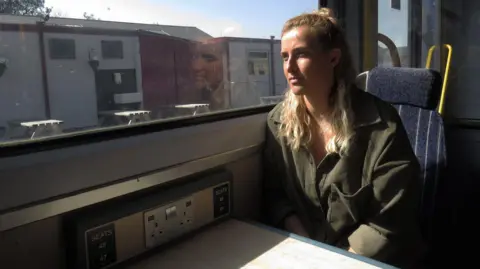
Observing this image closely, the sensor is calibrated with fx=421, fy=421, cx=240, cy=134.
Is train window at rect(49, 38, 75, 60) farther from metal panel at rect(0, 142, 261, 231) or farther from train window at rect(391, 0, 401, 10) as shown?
train window at rect(391, 0, 401, 10)

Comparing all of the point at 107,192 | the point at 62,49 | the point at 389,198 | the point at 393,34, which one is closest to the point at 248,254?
the point at 107,192

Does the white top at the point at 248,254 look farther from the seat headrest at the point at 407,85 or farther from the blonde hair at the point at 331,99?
the seat headrest at the point at 407,85

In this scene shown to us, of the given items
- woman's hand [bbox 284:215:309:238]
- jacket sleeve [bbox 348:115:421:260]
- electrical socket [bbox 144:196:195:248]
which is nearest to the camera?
electrical socket [bbox 144:196:195:248]

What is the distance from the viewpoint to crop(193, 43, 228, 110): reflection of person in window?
158cm

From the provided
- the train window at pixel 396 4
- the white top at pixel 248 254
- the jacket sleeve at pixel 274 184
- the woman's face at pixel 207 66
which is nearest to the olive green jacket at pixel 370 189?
the jacket sleeve at pixel 274 184

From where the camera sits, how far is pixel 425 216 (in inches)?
68.0

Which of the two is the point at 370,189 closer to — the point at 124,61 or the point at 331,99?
the point at 331,99

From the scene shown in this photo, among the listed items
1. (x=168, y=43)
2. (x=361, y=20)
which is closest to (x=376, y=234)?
(x=168, y=43)

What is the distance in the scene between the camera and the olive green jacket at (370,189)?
1307 mm

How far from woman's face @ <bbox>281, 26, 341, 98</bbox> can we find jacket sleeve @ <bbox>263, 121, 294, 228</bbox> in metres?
0.26

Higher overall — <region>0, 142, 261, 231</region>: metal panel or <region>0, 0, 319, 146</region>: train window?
<region>0, 0, 319, 146</region>: train window

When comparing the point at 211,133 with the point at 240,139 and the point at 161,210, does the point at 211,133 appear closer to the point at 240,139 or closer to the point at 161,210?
the point at 240,139

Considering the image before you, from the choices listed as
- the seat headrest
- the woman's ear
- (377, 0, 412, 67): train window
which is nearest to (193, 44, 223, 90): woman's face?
the woman's ear

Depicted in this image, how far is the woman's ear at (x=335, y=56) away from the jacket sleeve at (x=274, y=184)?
344 millimetres
